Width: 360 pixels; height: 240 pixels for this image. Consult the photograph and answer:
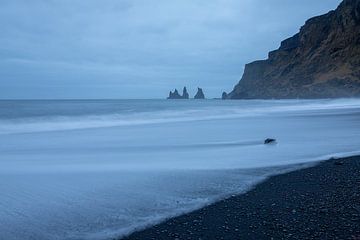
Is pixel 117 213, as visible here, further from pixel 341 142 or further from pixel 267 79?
pixel 267 79

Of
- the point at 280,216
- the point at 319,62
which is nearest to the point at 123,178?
the point at 280,216

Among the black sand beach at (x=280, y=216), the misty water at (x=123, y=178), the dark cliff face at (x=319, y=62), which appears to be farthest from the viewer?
the dark cliff face at (x=319, y=62)

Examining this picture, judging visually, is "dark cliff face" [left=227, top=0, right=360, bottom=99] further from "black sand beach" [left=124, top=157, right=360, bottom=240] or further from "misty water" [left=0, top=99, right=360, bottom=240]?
"black sand beach" [left=124, top=157, right=360, bottom=240]

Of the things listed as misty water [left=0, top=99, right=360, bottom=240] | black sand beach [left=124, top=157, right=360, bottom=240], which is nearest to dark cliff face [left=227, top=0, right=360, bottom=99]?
misty water [left=0, top=99, right=360, bottom=240]

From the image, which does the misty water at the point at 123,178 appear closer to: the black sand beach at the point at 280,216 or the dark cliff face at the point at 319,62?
the black sand beach at the point at 280,216

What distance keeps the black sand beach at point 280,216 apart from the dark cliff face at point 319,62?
8424 cm

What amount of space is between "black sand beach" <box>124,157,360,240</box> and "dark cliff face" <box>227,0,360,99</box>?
8424 cm

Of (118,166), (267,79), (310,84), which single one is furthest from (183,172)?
(267,79)

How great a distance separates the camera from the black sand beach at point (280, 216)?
5.05 meters

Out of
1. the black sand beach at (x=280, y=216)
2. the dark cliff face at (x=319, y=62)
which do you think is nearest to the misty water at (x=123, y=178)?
the black sand beach at (x=280, y=216)

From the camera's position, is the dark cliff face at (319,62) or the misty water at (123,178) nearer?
the misty water at (123,178)

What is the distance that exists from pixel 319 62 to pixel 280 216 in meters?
107

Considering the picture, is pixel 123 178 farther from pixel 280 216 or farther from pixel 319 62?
pixel 319 62

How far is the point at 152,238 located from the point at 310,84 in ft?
344
